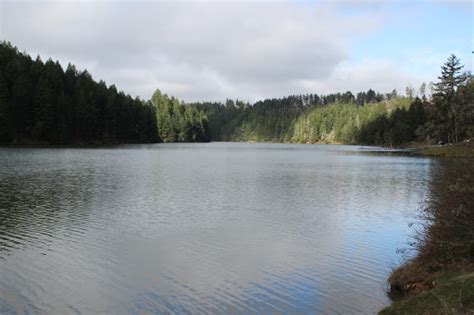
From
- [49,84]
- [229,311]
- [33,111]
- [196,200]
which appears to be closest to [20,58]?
[49,84]

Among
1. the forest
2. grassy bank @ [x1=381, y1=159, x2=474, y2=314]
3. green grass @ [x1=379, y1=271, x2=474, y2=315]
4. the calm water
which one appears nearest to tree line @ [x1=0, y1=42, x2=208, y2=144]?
the forest

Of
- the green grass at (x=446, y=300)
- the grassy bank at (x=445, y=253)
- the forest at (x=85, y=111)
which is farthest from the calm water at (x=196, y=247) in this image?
the forest at (x=85, y=111)

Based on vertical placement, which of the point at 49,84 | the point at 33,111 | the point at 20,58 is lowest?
the point at 33,111

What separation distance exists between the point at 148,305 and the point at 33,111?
108 metres

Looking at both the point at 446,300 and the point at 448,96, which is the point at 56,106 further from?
the point at 446,300

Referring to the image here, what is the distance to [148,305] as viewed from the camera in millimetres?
13844

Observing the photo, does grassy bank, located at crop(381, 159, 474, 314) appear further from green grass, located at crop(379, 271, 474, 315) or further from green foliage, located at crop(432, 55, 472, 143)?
green foliage, located at crop(432, 55, 472, 143)

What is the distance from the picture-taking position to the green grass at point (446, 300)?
10.4m

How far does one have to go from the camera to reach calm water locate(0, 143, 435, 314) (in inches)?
568

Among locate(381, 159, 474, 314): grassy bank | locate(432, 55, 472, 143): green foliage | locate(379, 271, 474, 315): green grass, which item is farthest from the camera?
locate(432, 55, 472, 143): green foliage

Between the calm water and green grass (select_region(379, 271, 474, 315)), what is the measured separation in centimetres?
187

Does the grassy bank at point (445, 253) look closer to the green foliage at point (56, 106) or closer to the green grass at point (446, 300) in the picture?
the green grass at point (446, 300)

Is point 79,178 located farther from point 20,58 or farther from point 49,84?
point 20,58

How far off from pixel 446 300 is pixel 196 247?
462 inches
